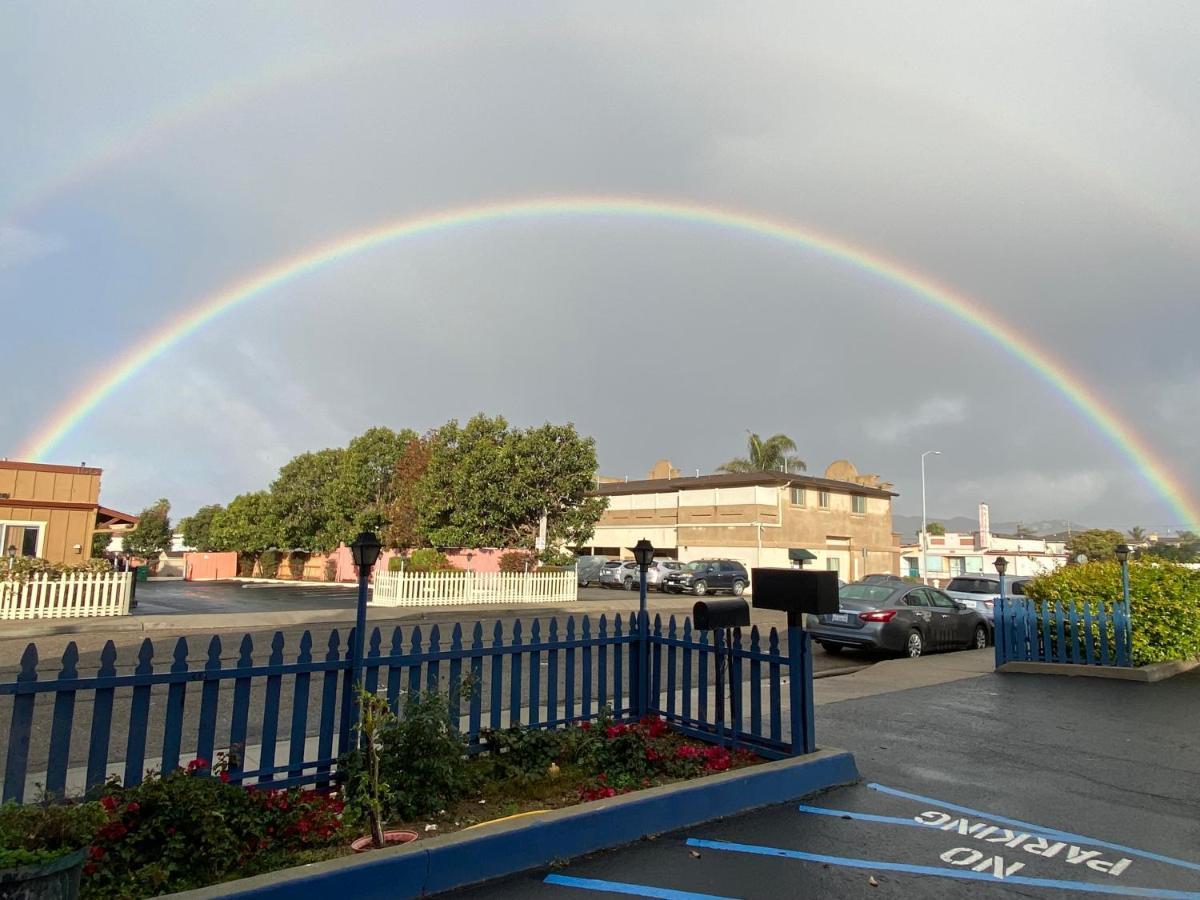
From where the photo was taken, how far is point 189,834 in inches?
149

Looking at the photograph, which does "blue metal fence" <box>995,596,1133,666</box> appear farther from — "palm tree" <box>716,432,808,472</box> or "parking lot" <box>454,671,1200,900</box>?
"palm tree" <box>716,432,808,472</box>

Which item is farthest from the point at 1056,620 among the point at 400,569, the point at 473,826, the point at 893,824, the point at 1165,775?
the point at 400,569

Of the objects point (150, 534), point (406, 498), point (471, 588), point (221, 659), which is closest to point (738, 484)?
point (406, 498)

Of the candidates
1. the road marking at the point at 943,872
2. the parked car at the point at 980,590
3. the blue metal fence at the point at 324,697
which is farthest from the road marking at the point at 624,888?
the parked car at the point at 980,590

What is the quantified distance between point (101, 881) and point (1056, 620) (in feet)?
41.2

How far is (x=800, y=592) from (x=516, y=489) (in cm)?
2359

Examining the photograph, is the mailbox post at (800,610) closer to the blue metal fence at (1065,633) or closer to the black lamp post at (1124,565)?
the blue metal fence at (1065,633)

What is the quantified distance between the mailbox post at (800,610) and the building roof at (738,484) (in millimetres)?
40522

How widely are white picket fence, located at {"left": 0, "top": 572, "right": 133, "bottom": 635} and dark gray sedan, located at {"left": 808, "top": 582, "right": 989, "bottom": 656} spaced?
54.0 ft

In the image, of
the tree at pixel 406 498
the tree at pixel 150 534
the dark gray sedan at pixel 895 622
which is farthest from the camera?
the tree at pixel 150 534

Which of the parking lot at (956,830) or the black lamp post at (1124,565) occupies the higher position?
the black lamp post at (1124,565)

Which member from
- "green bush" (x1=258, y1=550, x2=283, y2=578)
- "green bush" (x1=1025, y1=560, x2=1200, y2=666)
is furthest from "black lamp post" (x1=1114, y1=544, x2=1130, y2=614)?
"green bush" (x1=258, y1=550, x2=283, y2=578)

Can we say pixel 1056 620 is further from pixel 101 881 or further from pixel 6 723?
pixel 6 723

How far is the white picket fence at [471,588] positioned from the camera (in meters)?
25.1
